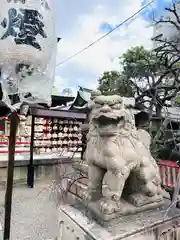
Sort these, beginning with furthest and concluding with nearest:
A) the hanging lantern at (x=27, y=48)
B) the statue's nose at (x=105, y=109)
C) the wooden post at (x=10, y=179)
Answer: the wooden post at (x=10, y=179), the hanging lantern at (x=27, y=48), the statue's nose at (x=105, y=109)

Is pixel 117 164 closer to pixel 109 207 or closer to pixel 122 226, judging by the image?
pixel 109 207

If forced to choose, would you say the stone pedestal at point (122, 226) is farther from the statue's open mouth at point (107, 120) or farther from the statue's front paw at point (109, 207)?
the statue's open mouth at point (107, 120)

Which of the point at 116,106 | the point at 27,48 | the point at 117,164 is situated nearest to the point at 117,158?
the point at 117,164

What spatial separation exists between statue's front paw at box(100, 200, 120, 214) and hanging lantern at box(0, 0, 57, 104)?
1.24 metres

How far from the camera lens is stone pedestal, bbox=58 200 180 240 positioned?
1574 millimetres

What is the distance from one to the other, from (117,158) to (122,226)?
57 centimetres

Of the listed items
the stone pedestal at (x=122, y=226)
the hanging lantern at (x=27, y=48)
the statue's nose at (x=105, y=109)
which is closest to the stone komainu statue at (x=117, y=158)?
the statue's nose at (x=105, y=109)

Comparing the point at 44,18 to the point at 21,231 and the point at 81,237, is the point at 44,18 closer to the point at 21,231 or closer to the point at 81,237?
the point at 81,237

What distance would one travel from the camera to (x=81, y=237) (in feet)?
5.39

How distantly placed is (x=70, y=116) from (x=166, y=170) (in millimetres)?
2650

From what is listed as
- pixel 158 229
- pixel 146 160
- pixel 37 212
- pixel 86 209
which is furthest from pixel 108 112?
pixel 37 212

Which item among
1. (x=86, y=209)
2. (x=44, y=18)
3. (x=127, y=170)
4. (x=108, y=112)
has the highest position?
(x=44, y=18)

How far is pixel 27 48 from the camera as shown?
75.6 inches

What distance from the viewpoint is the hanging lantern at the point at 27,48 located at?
1890 mm
